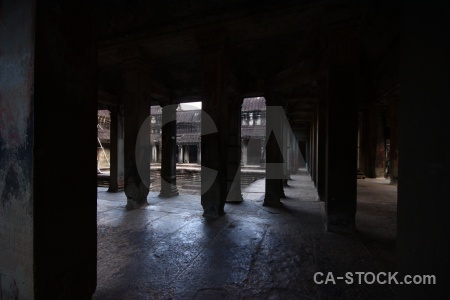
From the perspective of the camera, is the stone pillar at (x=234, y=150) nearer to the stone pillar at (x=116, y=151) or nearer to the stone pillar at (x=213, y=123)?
the stone pillar at (x=213, y=123)

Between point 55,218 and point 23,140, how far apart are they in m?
0.51

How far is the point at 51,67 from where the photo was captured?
136cm

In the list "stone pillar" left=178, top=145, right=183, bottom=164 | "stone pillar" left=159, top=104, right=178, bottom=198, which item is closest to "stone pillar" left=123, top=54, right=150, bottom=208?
"stone pillar" left=159, top=104, right=178, bottom=198

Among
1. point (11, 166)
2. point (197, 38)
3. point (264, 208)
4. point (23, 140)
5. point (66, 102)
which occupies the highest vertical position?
point (197, 38)

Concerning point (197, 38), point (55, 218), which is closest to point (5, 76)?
point (55, 218)

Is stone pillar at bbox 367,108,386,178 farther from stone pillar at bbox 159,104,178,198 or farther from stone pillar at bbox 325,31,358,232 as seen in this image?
stone pillar at bbox 159,104,178,198

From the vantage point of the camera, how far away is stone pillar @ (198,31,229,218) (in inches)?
175

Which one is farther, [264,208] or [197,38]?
[264,208]

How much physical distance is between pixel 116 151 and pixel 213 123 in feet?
15.3

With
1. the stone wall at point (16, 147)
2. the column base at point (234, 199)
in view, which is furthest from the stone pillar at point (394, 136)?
the stone wall at point (16, 147)

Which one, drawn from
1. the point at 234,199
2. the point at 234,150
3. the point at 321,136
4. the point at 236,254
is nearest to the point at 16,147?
the point at 236,254

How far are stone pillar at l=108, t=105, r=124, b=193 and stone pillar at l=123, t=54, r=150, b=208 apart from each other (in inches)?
96.4

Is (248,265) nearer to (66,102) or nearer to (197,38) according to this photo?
(66,102)

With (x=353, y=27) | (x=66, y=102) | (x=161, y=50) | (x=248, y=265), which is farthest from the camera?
(x=161, y=50)
